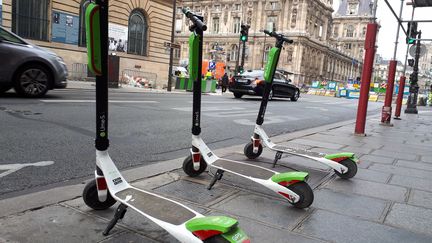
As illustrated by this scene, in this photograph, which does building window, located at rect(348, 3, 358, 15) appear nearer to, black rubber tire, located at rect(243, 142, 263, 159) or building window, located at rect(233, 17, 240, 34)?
building window, located at rect(233, 17, 240, 34)

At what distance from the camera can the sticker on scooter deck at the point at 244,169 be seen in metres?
3.36

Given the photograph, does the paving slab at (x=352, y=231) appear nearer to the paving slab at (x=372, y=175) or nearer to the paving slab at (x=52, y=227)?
the paving slab at (x=52, y=227)

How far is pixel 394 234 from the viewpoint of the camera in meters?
2.70

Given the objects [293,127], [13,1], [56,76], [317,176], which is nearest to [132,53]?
[13,1]

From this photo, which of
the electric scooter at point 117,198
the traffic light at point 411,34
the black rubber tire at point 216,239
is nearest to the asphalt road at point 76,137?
the electric scooter at point 117,198

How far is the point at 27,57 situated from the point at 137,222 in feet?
25.1

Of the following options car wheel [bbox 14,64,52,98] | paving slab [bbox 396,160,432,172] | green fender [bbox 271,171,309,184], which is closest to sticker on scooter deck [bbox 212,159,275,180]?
green fender [bbox 271,171,309,184]

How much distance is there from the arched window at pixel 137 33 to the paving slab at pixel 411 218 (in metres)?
25.4

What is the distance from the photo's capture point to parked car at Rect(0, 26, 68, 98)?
344 inches

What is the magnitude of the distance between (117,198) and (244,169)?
4.45ft

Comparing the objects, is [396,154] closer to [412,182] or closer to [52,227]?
[412,182]

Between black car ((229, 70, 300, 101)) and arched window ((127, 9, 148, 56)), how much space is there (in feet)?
35.6

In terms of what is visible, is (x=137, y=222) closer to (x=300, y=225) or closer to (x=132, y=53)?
(x=300, y=225)

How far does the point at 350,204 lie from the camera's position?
332 centimetres
